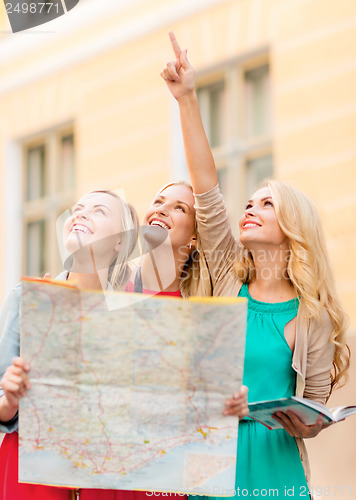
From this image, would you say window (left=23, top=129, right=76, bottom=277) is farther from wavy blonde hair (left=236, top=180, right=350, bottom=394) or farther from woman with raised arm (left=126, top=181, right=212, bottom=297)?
wavy blonde hair (left=236, top=180, right=350, bottom=394)

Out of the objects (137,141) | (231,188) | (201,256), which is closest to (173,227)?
(201,256)

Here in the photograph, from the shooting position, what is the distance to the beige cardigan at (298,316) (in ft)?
8.02

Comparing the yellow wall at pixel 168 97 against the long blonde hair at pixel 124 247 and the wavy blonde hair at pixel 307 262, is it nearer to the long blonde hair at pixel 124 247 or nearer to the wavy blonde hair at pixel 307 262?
the wavy blonde hair at pixel 307 262

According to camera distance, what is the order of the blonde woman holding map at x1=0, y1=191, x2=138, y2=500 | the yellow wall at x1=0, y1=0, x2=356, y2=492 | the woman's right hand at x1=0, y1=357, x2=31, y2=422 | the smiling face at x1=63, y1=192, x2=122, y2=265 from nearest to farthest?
the woman's right hand at x1=0, y1=357, x2=31, y2=422 → the blonde woman holding map at x1=0, y1=191, x2=138, y2=500 → the smiling face at x1=63, y1=192, x2=122, y2=265 → the yellow wall at x1=0, y1=0, x2=356, y2=492

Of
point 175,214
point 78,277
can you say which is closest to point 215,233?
point 175,214

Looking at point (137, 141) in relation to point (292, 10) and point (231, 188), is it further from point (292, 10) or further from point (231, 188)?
point (292, 10)

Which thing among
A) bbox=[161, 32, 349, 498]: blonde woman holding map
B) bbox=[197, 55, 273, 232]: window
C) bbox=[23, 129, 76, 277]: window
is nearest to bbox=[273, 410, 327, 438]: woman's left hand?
bbox=[161, 32, 349, 498]: blonde woman holding map

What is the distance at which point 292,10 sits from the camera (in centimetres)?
576

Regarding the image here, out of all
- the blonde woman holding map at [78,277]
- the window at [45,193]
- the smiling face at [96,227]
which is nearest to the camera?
the blonde woman holding map at [78,277]

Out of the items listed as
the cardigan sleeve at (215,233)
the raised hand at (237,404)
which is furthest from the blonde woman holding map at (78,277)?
Answer: the raised hand at (237,404)

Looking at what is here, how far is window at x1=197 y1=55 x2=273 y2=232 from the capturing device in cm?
618

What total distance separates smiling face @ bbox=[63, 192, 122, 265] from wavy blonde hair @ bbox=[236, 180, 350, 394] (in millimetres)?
472

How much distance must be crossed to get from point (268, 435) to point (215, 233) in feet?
2.24

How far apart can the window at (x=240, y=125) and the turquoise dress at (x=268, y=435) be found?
3.62 m
